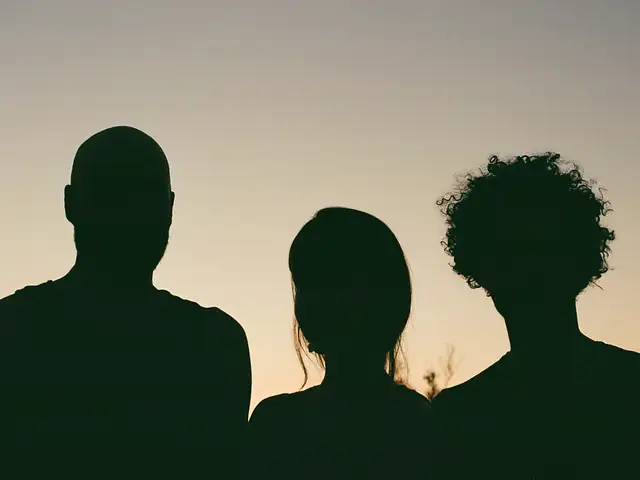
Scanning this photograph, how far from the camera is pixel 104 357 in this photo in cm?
290

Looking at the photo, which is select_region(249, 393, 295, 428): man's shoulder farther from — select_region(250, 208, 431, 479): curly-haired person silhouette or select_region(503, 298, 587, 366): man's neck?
select_region(503, 298, 587, 366): man's neck

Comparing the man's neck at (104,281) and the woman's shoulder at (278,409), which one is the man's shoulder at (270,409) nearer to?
the woman's shoulder at (278,409)

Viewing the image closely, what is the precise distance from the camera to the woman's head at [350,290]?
358cm

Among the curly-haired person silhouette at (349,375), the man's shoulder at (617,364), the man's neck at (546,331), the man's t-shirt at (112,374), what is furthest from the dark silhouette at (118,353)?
the man's shoulder at (617,364)

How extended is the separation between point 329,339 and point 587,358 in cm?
115

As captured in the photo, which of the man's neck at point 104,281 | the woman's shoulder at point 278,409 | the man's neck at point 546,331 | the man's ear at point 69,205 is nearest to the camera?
the man's neck at point 104,281

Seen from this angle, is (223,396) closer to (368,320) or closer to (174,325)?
(174,325)

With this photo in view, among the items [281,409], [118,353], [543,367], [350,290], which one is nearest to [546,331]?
[543,367]

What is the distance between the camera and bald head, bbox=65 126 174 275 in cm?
303

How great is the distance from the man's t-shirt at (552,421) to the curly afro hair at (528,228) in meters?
0.38

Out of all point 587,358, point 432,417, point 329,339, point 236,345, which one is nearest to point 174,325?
point 236,345

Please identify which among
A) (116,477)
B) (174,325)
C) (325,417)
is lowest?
(116,477)

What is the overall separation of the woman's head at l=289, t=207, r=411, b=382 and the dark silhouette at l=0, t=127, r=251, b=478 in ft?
1.81

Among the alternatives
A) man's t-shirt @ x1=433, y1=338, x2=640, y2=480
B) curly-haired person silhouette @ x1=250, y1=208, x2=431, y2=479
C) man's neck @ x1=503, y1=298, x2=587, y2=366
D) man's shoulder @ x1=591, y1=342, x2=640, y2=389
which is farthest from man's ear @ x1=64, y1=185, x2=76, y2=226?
man's shoulder @ x1=591, y1=342, x2=640, y2=389
